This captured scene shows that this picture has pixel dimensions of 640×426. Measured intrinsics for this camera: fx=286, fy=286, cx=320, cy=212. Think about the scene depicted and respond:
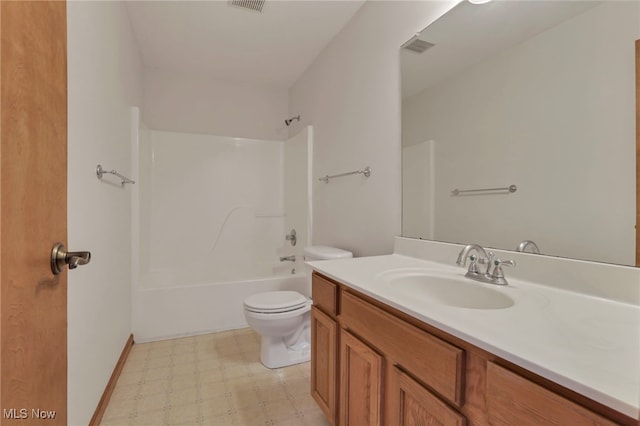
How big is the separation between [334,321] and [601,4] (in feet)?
4.62

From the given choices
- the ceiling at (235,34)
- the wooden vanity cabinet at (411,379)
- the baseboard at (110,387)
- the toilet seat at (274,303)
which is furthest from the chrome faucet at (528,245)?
the baseboard at (110,387)

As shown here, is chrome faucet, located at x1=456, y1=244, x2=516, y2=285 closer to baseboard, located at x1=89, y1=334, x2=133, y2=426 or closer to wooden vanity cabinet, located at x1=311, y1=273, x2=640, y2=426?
wooden vanity cabinet, located at x1=311, y1=273, x2=640, y2=426

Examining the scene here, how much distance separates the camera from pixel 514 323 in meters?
0.67

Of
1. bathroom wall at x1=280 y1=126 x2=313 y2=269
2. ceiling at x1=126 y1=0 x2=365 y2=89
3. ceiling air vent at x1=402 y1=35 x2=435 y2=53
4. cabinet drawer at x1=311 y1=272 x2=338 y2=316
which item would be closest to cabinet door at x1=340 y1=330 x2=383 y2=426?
cabinet drawer at x1=311 y1=272 x2=338 y2=316

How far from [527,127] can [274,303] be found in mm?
1639

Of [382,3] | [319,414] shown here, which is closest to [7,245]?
[319,414]

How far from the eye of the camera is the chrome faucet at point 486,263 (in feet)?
3.30

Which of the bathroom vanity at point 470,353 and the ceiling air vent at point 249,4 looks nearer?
the bathroom vanity at point 470,353

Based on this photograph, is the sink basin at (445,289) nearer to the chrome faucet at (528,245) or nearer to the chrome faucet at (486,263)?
the chrome faucet at (486,263)

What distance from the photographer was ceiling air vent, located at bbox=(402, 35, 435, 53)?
1.49m

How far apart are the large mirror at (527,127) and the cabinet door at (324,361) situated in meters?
0.68

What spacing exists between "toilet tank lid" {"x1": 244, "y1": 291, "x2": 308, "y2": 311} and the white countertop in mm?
1008

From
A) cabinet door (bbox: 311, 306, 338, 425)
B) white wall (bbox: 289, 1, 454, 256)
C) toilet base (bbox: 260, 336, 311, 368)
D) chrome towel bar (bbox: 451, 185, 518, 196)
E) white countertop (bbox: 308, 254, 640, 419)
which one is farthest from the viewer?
toilet base (bbox: 260, 336, 311, 368)

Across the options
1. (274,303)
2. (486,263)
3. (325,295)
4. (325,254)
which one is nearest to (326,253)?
(325,254)
